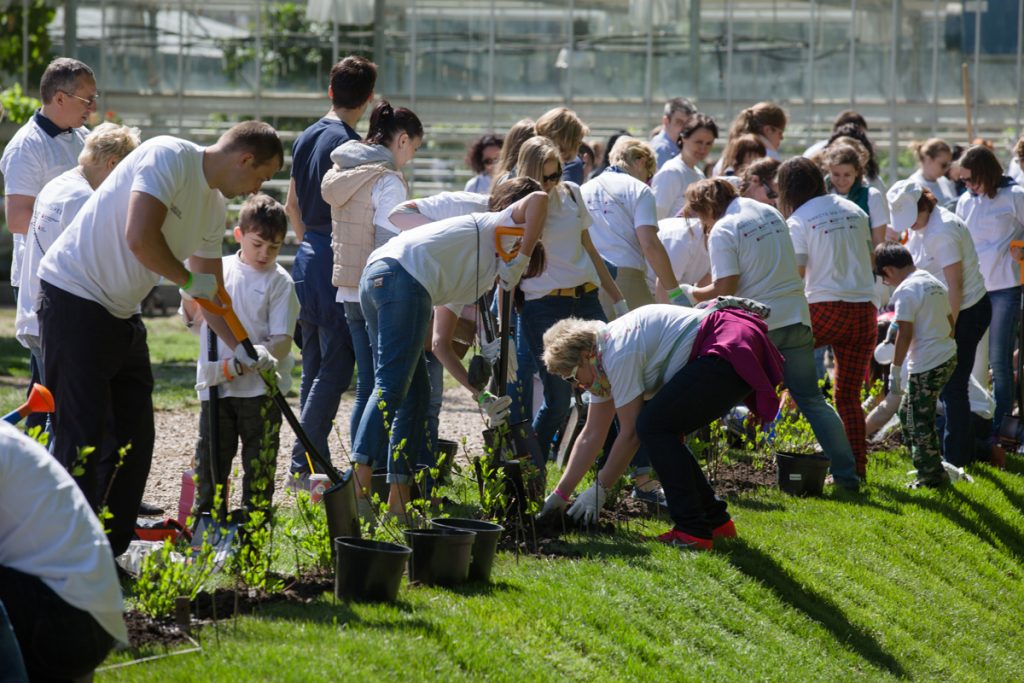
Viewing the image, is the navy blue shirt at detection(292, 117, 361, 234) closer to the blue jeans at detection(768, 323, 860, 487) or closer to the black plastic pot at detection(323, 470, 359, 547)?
the blue jeans at detection(768, 323, 860, 487)

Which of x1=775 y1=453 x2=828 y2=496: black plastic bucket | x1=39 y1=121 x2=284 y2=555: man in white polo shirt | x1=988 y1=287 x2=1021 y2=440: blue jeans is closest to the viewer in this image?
x1=39 y1=121 x2=284 y2=555: man in white polo shirt

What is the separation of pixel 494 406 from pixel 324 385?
1.44 m

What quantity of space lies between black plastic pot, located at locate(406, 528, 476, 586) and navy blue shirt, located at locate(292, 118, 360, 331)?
2224mm

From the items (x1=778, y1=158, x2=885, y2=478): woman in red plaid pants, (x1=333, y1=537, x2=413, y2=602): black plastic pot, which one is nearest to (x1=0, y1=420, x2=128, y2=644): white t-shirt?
(x1=333, y1=537, x2=413, y2=602): black plastic pot

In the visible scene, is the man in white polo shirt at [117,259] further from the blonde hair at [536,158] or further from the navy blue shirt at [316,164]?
the navy blue shirt at [316,164]

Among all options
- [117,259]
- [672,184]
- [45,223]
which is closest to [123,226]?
[117,259]

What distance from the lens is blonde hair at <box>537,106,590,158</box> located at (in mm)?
7469

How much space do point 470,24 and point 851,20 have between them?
185 inches

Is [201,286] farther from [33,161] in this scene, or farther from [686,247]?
[686,247]

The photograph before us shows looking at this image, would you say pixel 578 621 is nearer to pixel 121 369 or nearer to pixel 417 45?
pixel 121 369

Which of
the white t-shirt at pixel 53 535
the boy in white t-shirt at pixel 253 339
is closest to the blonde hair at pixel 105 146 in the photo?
the boy in white t-shirt at pixel 253 339

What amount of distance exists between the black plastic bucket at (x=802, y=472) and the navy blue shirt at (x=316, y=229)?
2625 mm

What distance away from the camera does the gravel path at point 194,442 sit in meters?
7.36

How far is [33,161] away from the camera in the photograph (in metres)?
6.77
